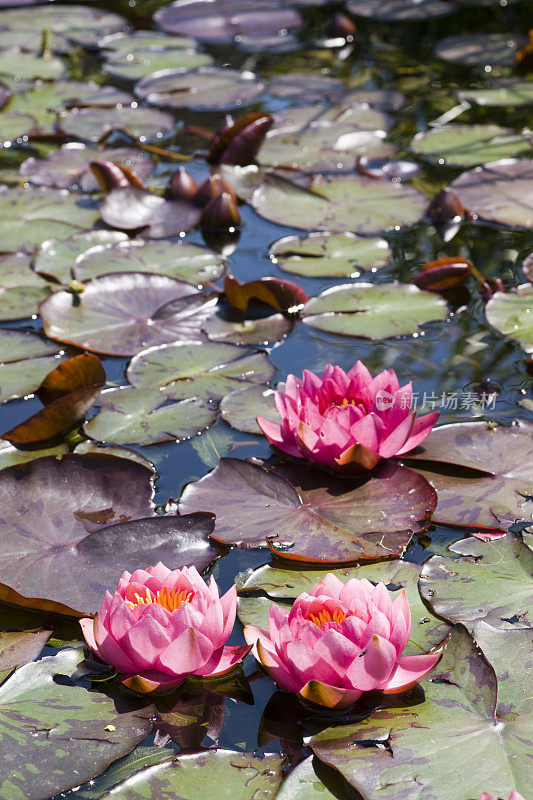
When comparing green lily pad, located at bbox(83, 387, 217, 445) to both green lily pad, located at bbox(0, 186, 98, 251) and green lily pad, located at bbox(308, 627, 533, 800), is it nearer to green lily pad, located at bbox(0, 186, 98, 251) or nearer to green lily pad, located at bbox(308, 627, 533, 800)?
green lily pad, located at bbox(308, 627, 533, 800)

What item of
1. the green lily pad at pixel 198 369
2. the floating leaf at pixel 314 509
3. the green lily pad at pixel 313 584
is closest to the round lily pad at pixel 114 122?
the green lily pad at pixel 198 369

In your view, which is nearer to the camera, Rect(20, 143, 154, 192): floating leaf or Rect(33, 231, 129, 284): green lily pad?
Rect(33, 231, 129, 284): green lily pad

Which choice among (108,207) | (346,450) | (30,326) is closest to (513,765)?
(346,450)

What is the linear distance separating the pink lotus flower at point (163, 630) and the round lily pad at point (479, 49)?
4.29m

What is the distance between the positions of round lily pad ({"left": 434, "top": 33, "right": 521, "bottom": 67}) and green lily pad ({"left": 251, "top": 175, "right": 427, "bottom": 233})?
1.83m

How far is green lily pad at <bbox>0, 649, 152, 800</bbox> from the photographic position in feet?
4.33

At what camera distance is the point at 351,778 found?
1284mm

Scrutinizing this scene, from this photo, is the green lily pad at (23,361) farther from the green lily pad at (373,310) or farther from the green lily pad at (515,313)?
the green lily pad at (515,313)

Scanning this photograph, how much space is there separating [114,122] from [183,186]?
1.11 metres

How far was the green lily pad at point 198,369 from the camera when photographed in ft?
7.77

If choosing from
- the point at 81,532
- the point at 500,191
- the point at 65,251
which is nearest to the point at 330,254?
the point at 500,191

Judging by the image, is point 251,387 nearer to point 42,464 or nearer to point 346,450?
point 346,450

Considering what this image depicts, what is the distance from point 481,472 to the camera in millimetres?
1983

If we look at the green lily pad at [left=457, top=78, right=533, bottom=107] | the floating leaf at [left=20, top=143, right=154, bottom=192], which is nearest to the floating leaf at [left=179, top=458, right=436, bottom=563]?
the floating leaf at [left=20, top=143, right=154, bottom=192]
